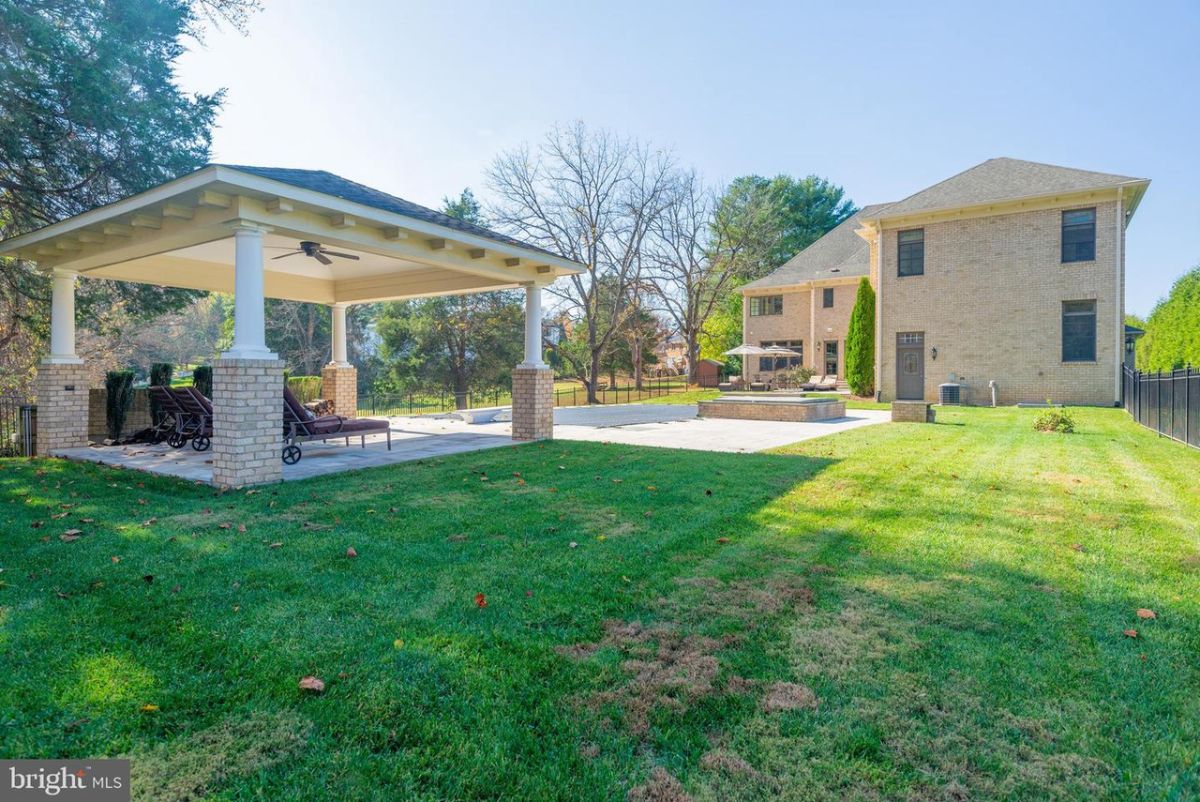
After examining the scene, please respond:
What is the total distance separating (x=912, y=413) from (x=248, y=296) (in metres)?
13.8

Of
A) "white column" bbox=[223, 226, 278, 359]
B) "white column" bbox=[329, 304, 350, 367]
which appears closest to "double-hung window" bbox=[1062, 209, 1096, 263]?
"white column" bbox=[329, 304, 350, 367]

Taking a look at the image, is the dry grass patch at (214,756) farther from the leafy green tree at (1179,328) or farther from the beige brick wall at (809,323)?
the beige brick wall at (809,323)

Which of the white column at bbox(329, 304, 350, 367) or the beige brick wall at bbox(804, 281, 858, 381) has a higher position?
the beige brick wall at bbox(804, 281, 858, 381)

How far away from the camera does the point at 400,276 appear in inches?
529

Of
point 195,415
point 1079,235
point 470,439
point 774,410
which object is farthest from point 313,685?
point 1079,235

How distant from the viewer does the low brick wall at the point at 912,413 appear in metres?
14.2

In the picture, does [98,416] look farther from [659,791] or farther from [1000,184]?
[1000,184]

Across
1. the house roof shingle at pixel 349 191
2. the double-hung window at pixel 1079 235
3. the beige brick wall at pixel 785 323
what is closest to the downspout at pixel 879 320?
the double-hung window at pixel 1079 235

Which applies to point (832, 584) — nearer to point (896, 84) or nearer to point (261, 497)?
point (261, 497)

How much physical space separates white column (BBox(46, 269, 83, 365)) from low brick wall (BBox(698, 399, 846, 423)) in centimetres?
1396

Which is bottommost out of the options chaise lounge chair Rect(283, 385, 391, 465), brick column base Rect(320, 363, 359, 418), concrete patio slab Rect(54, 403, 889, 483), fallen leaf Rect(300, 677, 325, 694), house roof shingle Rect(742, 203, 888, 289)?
fallen leaf Rect(300, 677, 325, 694)

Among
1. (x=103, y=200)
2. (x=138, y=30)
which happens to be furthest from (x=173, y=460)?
(x=138, y=30)

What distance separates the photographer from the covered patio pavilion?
7012 mm

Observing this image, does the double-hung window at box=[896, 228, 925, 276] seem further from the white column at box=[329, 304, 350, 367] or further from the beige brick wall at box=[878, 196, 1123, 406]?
the white column at box=[329, 304, 350, 367]
